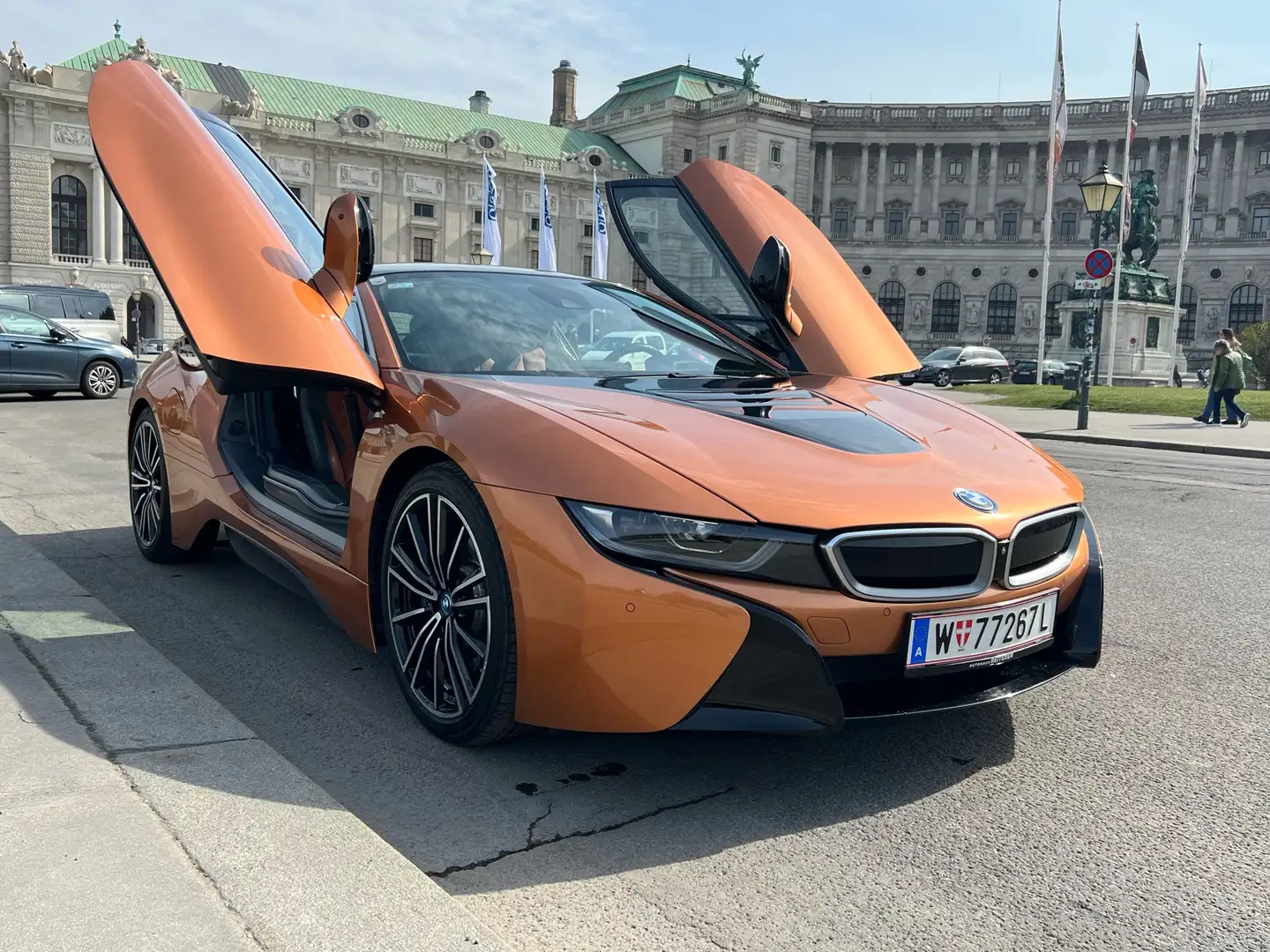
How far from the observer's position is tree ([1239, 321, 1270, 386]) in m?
29.6

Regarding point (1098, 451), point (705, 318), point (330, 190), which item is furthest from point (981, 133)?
point (705, 318)

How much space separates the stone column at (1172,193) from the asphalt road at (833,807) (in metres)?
80.9

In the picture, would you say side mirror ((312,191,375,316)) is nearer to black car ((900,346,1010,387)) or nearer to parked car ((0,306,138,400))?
parked car ((0,306,138,400))

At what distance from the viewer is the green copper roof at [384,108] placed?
69375mm

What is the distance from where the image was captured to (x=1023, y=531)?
2799 millimetres

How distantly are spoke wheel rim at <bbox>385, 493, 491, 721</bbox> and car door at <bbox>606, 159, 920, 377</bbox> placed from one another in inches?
83.8

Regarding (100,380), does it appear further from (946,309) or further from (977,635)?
(946,309)

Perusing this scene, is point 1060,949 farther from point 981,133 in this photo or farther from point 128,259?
point 981,133

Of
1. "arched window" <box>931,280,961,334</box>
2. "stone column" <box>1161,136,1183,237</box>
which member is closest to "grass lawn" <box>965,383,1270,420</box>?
"arched window" <box>931,280,961,334</box>

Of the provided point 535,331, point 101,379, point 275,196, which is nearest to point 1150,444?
point 535,331

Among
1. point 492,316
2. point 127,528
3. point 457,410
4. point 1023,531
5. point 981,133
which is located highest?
point 981,133

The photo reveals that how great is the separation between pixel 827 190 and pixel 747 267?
271 ft

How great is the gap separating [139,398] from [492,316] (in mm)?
2437


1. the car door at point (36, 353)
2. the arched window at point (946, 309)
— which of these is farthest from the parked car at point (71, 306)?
the arched window at point (946, 309)
